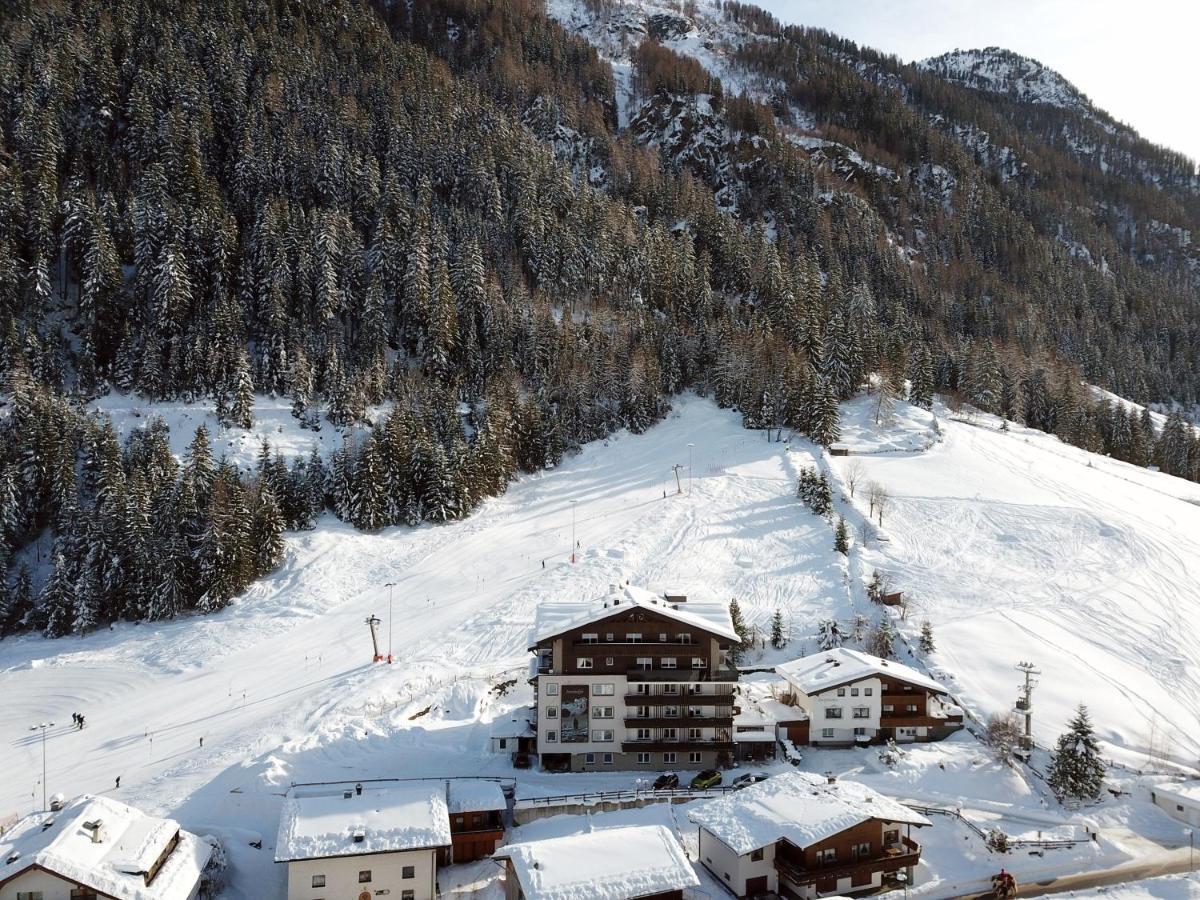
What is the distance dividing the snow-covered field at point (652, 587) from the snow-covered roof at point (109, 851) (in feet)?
8.67

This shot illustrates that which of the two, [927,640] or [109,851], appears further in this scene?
[927,640]

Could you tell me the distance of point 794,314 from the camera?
100250mm

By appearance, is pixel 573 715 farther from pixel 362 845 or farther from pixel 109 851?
pixel 109 851

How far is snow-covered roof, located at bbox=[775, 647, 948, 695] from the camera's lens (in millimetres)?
36906

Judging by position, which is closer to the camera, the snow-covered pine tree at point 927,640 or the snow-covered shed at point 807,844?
the snow-covered shed at point 807,844

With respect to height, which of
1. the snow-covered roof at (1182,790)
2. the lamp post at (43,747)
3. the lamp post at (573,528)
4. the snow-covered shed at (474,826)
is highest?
the lamp post at (573,528)

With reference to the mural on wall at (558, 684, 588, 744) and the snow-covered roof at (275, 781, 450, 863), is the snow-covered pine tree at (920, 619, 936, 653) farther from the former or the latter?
the snow-covered roof at (275, 781, 450, 863)

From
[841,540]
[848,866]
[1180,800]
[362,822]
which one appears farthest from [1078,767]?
[362,822]

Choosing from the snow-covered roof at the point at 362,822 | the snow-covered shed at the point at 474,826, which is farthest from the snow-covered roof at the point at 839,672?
the snow-covered roof at the point at 362,822

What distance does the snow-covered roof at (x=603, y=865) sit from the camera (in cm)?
2297

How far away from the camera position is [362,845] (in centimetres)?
2514

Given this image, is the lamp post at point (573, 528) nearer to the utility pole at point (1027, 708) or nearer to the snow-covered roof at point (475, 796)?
the snow-covered roof at point (475, 796)

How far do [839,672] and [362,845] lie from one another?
23943 mm

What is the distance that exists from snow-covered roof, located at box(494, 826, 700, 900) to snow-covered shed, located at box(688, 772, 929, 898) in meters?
2.63
